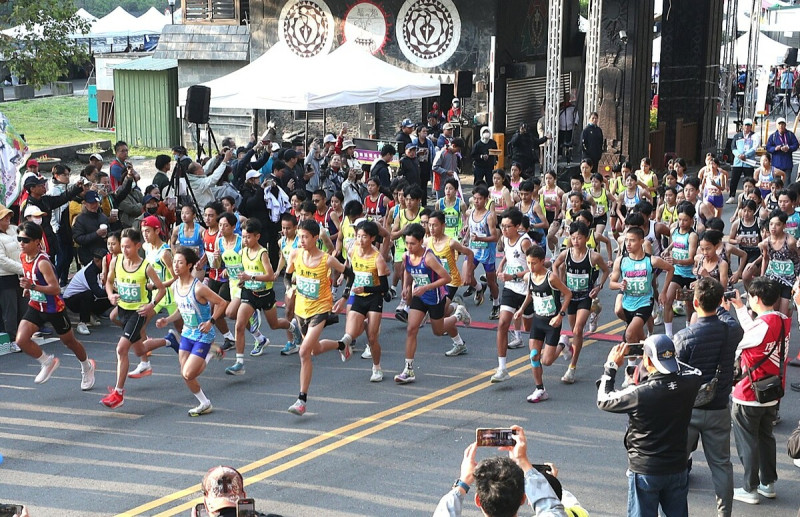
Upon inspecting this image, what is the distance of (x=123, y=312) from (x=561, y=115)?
59.0 feet

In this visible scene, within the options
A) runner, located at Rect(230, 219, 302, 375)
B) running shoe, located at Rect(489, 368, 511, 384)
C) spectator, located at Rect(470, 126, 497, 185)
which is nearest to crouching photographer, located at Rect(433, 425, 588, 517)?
running shoe, located at Rect(489, 368, 511, 384)

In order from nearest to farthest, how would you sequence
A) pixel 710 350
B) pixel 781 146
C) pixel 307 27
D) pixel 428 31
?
1. pixel 710 350
2. pixel 781 146
3. pixel 428 31
4. pixel 307 27

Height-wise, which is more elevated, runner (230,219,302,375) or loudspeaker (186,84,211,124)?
loudspeaker (186,84,211,124)

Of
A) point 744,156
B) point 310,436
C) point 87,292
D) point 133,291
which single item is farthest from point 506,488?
point 744,156

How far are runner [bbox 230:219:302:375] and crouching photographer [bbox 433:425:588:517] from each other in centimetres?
684

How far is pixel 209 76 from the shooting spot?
1159 inches

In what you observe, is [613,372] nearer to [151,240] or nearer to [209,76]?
[151,240]

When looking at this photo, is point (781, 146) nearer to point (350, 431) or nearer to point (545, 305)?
point (545, 305)

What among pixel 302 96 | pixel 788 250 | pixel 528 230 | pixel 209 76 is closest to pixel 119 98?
pixel 209 76

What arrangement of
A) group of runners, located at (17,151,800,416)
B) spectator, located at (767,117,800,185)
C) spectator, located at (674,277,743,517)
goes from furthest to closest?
spectator, located at (767,117,800,185) < group of runners, located at (17,151,800,416) < spectator, located at (674,277,743,517)

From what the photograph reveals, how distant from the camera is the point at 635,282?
11.3 meters

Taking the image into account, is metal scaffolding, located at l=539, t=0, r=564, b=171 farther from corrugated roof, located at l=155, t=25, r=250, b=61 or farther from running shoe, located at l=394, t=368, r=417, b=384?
running shoe, located at l=394, t=368, r=417, b=384

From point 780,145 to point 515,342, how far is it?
11.7 m

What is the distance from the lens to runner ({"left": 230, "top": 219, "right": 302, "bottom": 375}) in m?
11.8
